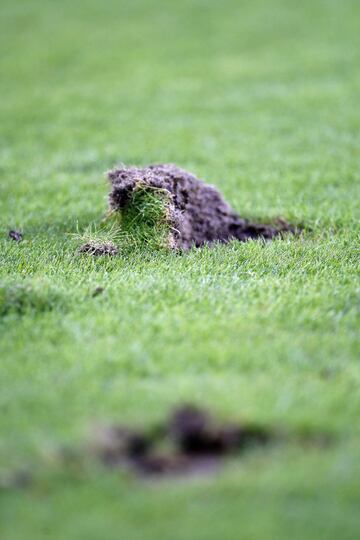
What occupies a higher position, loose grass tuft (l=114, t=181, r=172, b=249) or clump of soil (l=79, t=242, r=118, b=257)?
loose grass tuft (l=114, t=181, r=172, b=249)

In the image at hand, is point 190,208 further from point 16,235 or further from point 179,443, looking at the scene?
point 179,443

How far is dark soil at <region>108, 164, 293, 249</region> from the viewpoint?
658cm

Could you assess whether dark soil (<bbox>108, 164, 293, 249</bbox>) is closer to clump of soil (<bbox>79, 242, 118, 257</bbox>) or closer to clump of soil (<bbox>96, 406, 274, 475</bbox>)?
clump of soil (<bbox>79, 242, 118, 257</bbox>)

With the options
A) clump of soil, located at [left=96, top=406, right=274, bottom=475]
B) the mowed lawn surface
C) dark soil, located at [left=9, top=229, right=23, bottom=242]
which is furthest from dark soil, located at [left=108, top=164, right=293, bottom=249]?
clump of soil, located at [left=96, top=406, right=274, bottom=475]

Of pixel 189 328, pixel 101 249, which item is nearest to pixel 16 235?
pixel 101 249

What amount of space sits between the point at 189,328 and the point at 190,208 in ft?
8.22

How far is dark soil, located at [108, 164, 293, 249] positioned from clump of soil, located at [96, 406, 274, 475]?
2.94m

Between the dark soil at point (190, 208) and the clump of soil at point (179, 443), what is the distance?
2.94 metres

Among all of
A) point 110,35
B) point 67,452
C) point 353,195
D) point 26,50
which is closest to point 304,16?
point 110,35

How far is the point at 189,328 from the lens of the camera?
15.4ft

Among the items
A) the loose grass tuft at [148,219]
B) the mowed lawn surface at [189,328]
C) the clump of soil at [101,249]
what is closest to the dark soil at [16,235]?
the mowed lawn surface at [189,328]

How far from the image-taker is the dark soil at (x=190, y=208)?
21.6 ft

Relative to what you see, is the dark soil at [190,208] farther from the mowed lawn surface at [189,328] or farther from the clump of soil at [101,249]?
the clump of soil at [101,249]

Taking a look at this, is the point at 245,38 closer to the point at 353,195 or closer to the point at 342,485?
the point at 353,195
